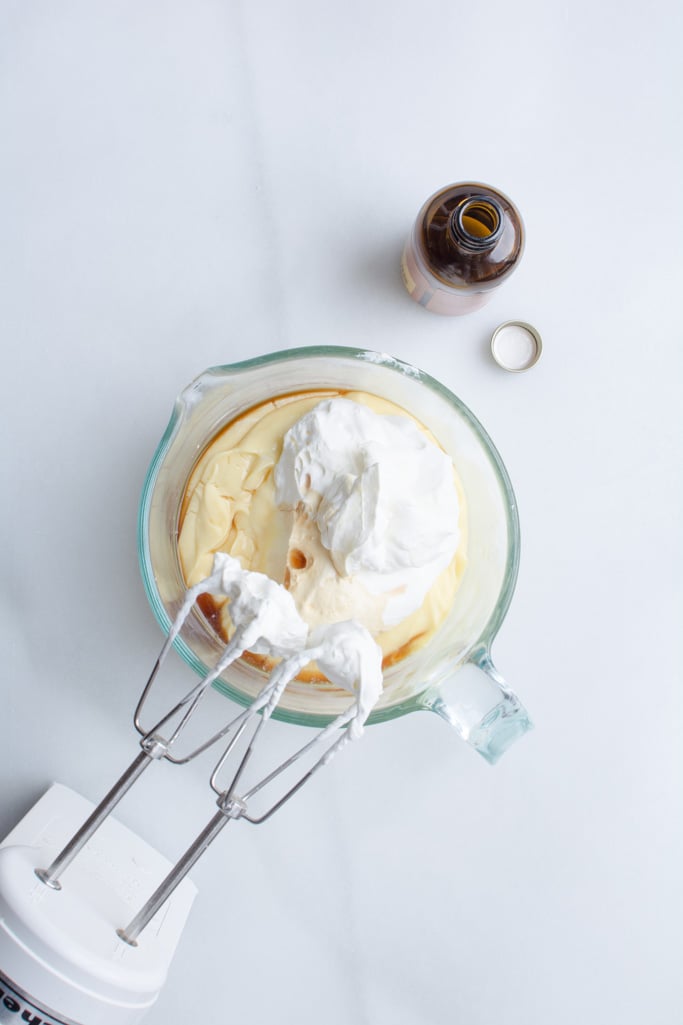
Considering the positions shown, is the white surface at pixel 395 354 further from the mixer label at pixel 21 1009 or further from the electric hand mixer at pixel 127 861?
the mixer label at pixel 21 1009

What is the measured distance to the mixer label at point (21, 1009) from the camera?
2.33 feet

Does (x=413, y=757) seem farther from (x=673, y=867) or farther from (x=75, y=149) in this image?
(x=75, y=149)

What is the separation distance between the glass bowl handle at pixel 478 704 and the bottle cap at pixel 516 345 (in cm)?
33

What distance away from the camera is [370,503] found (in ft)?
2.18

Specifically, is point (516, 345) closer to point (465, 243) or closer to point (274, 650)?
point (465, 243)

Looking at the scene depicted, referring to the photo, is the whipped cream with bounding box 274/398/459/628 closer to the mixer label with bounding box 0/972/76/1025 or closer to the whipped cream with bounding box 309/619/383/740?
the whipped cream with bounding box 309/619/383/740

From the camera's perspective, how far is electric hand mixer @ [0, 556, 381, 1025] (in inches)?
24.2

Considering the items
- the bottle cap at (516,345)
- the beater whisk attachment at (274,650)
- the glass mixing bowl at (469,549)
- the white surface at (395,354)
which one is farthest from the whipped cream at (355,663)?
the bottle cap at (516,345)

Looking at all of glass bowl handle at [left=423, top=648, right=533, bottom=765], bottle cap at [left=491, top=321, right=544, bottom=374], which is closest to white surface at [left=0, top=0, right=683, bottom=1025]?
bottle cap at [left=491, top=321, right=544, bottom=374]

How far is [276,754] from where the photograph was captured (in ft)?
3.02

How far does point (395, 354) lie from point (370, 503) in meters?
0.33

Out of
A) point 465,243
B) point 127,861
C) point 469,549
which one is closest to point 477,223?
point 465,243

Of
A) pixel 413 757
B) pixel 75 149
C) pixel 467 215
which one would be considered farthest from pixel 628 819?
pixel 75 149

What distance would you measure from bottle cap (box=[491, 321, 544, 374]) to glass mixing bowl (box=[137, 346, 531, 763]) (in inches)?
5.6
